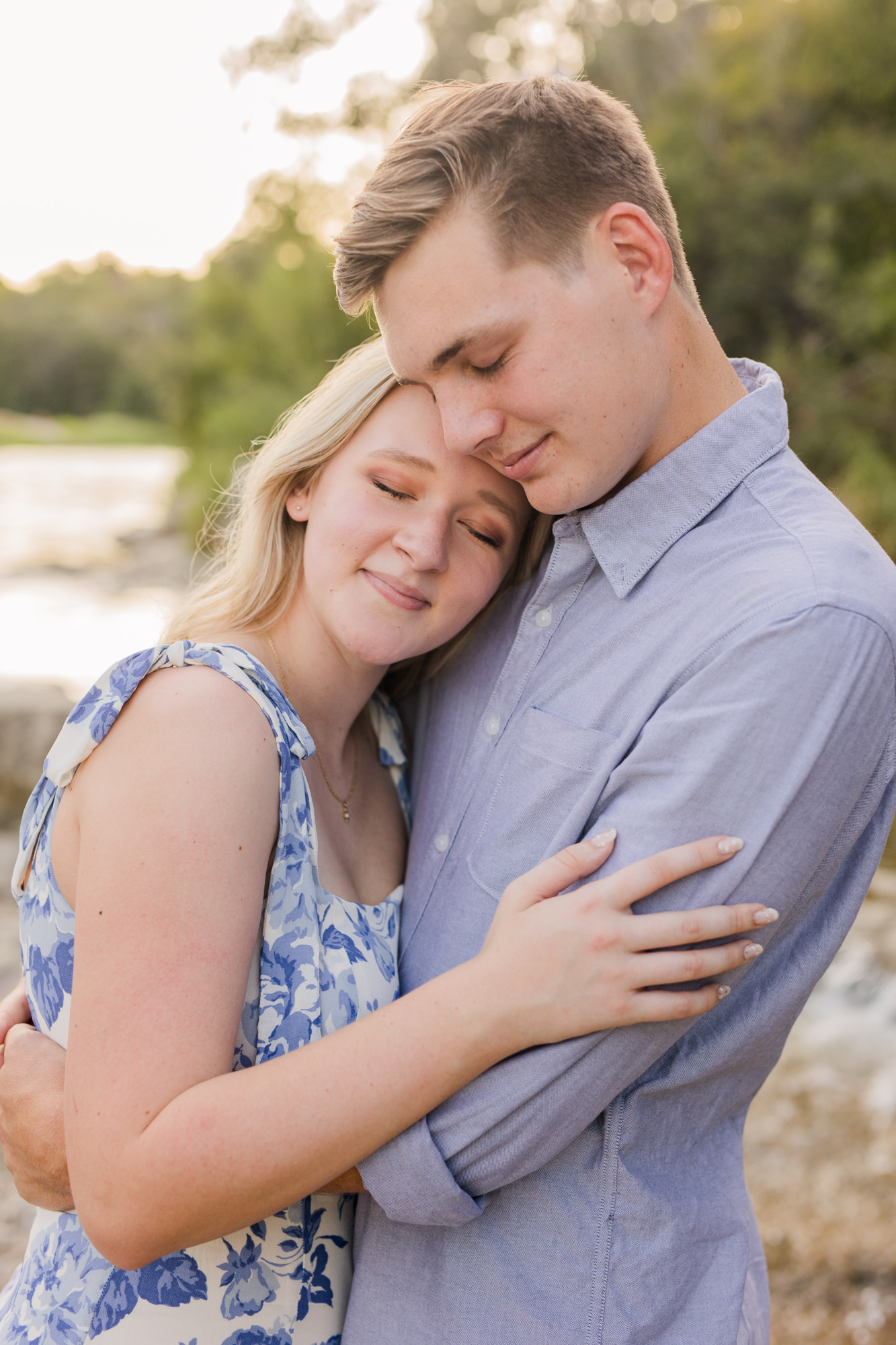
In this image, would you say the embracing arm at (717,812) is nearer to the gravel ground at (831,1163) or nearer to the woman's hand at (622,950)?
the woman's hand at (622,950)

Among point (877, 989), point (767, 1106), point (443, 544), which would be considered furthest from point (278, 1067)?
point (877, 989)

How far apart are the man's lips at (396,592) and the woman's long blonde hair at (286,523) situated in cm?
21

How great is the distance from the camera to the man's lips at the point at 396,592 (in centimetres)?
170

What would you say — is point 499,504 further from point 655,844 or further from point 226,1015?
point 226,1015

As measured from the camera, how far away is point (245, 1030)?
1.42 meters

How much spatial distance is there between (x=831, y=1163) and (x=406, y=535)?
2.95m

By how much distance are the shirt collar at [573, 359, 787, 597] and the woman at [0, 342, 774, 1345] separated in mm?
279

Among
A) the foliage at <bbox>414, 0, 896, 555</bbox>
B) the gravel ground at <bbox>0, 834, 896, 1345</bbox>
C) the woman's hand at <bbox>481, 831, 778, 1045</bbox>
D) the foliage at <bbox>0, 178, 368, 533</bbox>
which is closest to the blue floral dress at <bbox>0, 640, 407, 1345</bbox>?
the woman's hand at <bbox>481, 831, 778, 1045</bbox>

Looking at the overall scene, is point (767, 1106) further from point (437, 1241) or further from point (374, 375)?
point (374, 375)

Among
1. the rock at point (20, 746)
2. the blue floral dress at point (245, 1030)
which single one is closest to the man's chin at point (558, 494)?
the blue floral dress at point (245, 1030)

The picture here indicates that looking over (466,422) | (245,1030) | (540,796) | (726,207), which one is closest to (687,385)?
(466,422)

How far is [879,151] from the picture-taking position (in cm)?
1052

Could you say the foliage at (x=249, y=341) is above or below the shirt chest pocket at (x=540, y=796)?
above

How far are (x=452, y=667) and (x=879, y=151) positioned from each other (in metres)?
10.9
